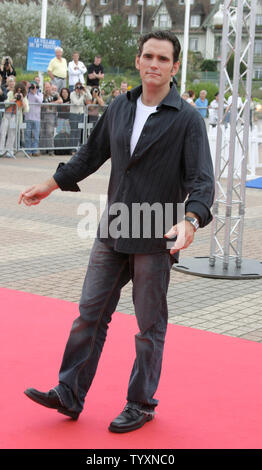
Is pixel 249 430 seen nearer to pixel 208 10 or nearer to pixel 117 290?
pixel 117 290

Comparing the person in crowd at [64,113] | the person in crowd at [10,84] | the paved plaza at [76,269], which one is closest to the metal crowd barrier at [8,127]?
the person in crowd at [10,84]

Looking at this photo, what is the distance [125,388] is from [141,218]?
112cm

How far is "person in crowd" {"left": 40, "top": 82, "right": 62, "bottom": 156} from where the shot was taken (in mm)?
18719

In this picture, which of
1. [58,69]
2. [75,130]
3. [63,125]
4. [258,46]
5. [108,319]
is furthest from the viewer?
[258,46]

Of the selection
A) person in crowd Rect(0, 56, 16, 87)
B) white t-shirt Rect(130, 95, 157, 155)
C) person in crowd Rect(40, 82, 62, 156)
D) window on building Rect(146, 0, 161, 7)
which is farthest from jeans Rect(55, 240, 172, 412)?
window on building Rect(146, 0, 161, 7)

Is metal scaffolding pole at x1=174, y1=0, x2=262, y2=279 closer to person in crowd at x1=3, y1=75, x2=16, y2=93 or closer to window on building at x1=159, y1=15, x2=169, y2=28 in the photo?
person in crowd at x1=3, y1=75, x2=16, y2=93

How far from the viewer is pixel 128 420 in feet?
11.8

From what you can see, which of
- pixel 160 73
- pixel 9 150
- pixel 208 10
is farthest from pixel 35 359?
pixel 208 10

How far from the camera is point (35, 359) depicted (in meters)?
4.61

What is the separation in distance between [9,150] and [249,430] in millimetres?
15525

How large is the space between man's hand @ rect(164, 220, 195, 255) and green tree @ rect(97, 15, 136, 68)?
71.9 m

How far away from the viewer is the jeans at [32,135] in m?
18.5

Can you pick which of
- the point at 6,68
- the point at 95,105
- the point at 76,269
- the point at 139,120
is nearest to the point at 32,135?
the point at 6,68

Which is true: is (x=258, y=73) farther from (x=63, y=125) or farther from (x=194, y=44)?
(x=63, y=125)
